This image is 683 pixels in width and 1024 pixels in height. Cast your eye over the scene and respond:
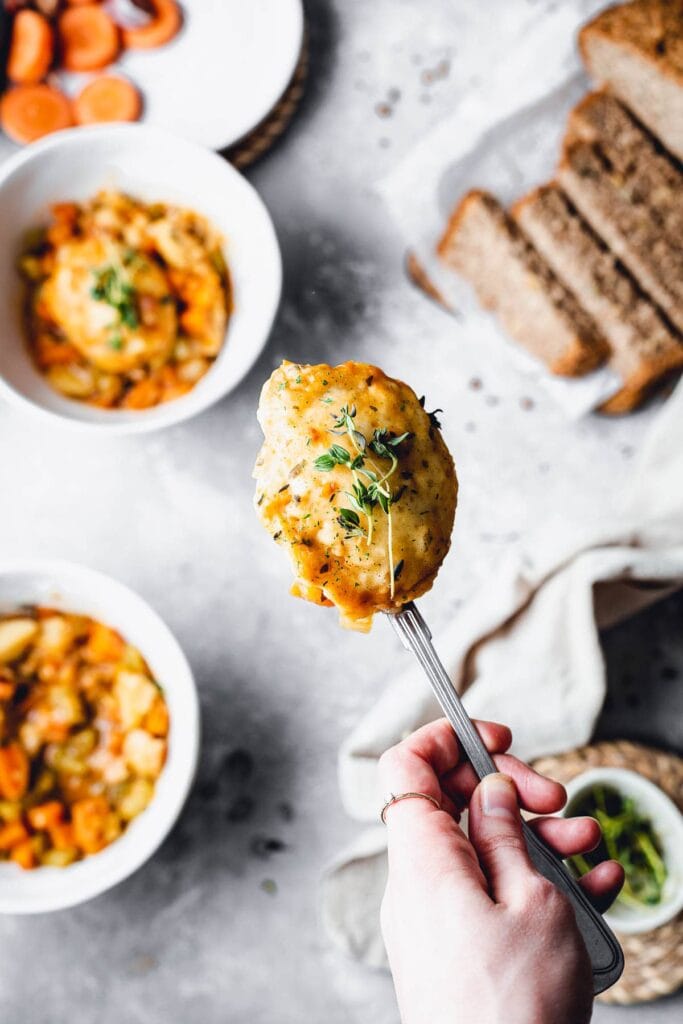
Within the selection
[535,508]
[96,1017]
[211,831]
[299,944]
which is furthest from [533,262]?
[96,1017]

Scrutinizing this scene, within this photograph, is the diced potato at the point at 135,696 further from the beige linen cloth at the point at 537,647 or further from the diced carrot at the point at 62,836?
the beige linen cloth at the point at 537,647

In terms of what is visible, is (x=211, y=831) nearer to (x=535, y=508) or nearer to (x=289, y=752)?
(x=289, y=752)

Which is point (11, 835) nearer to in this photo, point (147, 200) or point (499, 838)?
point (499, 838)

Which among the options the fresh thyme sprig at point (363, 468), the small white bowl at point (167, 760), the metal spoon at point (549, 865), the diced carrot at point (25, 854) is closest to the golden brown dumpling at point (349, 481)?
the fresh thyme sprig at point (363, 468)

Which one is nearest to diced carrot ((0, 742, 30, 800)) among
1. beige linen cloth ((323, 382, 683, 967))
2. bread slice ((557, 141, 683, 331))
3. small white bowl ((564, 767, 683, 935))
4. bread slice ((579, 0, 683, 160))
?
beige linen cloth ((323, 382, 683, 967))

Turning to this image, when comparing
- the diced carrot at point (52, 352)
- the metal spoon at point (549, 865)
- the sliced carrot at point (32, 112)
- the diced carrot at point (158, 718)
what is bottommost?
the diced carrot at point (158, 718)

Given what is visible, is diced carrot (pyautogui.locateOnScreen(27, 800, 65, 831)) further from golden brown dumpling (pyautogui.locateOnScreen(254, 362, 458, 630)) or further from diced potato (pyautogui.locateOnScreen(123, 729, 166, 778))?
golden brown dumpling (pyautogui.locateOnScreen(254, 362, 458, 630))
